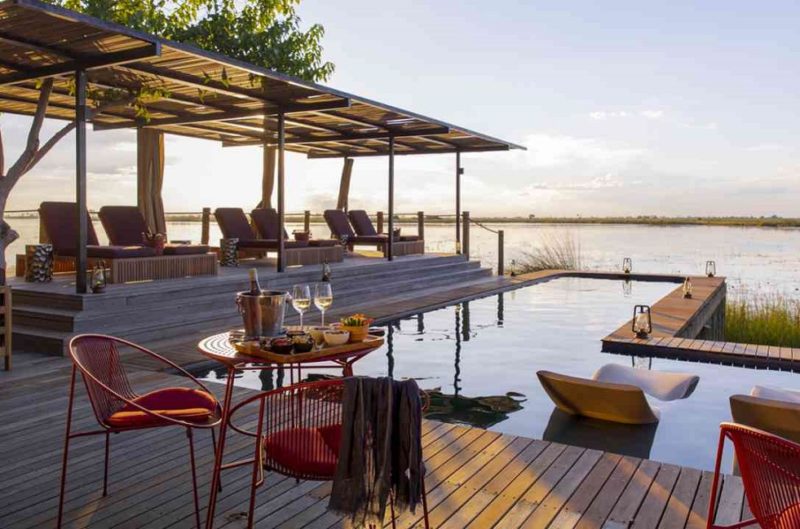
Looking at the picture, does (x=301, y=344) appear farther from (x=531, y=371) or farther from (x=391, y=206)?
(x=391, y=206)

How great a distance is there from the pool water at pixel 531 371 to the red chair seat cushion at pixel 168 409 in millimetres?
2403

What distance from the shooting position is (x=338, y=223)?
49.5 ft

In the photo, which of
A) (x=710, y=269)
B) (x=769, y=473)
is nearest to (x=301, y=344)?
(x=769, y=473)

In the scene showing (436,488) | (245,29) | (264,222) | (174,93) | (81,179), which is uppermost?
(245,29)

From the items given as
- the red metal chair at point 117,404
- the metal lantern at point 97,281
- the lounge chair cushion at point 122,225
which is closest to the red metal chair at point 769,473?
the red metal chair at point 117,404

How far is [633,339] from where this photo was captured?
7.58 m

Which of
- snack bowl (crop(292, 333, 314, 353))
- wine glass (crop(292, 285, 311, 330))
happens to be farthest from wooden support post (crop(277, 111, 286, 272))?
snack bowl (crop(292, 333, 314, 353))

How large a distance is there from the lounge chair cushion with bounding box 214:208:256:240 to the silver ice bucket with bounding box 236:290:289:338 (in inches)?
364

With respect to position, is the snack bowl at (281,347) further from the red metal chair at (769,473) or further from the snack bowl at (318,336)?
the red metal chair at (769,473)

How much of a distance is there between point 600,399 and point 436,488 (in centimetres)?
199

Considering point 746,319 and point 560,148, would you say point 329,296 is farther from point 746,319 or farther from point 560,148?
point 560,148

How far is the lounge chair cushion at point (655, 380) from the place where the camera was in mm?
5406

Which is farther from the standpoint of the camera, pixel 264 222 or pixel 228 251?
pixel 264 222

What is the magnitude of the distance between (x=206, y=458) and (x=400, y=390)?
1818 millimetres
